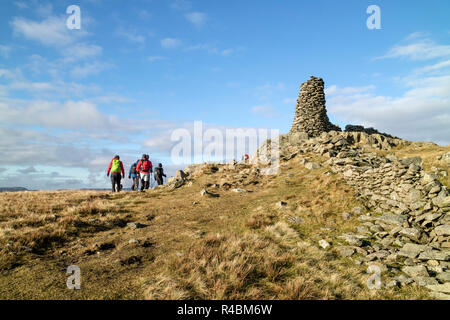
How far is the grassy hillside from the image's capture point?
5.50 m

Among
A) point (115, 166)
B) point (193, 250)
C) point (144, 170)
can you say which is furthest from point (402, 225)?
point (115, 166)

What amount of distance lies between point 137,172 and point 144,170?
6.45 ft

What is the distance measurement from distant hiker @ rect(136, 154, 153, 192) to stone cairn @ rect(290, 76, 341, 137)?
1692 centimetres

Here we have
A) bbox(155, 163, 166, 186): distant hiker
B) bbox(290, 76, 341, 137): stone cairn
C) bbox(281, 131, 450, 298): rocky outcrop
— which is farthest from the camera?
bbox(290, 76, 341, 137): stone cairn

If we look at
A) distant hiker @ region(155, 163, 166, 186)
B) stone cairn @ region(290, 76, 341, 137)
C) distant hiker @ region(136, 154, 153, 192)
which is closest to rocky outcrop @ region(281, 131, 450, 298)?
stone cairn @ region(290, 76, 341, 137)

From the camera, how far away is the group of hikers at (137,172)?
1917 cm

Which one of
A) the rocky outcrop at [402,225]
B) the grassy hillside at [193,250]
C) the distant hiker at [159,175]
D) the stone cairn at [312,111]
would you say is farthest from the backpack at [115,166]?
the stone cairn at [312,111]

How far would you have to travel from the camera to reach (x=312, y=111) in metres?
26.9

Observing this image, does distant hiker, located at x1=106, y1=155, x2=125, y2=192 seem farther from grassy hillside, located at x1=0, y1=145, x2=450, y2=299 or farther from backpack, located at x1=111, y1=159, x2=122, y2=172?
grassy hillside, located at x1=0, y1=145, x2=450, y2=299

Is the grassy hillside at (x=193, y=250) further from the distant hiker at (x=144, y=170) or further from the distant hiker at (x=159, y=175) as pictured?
the distant hiker at (x=159, y=175)

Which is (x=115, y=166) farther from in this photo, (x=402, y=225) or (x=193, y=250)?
(x=402, y=225)
